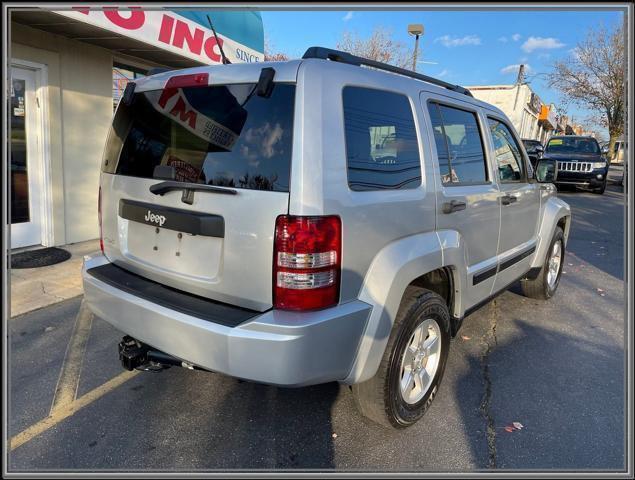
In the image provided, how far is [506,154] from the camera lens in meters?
3.94

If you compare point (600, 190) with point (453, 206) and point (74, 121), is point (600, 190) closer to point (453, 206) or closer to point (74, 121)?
point (453, 206)

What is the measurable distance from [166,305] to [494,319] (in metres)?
3.43

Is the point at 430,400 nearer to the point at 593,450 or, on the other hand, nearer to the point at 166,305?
the point at 593,450

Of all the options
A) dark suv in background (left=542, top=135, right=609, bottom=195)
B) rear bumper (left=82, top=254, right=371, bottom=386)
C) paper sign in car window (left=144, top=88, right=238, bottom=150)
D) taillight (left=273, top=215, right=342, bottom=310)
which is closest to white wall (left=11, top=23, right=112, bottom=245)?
paper sign in car window (left=144, top=88, right=238, bottom=150)

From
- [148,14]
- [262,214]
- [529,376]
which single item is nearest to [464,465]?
[529,376]

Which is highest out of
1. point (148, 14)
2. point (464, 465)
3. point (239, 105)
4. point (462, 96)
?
point (148, 14)

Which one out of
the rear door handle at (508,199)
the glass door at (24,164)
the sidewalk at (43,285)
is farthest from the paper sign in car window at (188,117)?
the glass door at (24,164)

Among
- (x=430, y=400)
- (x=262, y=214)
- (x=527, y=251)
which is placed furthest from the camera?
(x=527, y=251)

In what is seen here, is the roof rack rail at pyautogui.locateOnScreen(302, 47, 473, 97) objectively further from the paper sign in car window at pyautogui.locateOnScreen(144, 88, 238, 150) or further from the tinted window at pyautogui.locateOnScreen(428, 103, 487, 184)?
the paper sign in car window at pyautogui.locateOnScreen(144, 88, 238, 150)

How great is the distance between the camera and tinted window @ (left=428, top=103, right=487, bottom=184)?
299 centimetres

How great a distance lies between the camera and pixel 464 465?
254 cm

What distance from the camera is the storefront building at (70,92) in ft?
19.2

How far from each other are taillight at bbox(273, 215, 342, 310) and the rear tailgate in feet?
0.18

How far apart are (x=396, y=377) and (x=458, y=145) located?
5.44 feet
